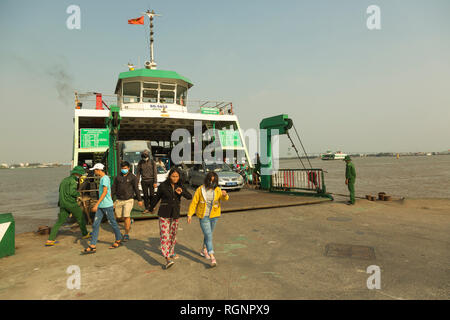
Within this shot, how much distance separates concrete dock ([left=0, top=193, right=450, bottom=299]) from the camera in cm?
342

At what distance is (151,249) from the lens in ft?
17.5

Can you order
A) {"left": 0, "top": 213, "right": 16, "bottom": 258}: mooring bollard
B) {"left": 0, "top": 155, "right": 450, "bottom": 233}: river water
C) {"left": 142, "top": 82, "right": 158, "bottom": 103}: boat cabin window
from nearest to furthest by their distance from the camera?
{"left": 0, "top": 213, "right": 16, "bottom": 258}: mooring bollard < {"left": 0, "top": 155, "right": 450, "bottom": 233}: river water < {"left": 142, "top": 82, "right": 158, "bottom": 103}: boat cabin window

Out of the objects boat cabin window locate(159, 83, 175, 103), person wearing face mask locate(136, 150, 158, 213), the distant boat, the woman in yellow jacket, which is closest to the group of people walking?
the woman in yellow jacket

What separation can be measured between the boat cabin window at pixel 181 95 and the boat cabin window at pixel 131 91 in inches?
103

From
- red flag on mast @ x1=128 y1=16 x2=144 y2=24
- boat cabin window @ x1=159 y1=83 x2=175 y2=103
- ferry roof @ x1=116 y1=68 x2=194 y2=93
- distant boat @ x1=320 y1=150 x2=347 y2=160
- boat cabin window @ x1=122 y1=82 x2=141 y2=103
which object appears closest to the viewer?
ferry roof @ x1=116 y1=68 x2=194 y2=93

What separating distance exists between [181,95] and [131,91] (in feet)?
10.9

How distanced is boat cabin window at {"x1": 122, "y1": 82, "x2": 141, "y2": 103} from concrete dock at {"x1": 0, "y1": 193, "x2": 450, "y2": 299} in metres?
11.3

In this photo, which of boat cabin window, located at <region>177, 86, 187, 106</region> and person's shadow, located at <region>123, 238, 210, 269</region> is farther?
boat cabin window, located at <region>177, 86, 187, 106</region>

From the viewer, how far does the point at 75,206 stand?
5.95m

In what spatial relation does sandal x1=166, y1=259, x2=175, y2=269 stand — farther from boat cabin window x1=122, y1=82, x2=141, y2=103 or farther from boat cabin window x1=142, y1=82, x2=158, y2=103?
boat cabin window x1=142, y1=82, x2=158, y2=103

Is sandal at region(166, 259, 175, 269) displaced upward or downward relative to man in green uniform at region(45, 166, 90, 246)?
downward

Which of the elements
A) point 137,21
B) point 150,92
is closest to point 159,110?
point 150,92
